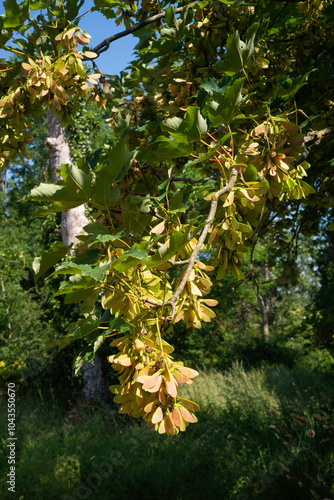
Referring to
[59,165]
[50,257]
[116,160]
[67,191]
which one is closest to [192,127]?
[116,160]

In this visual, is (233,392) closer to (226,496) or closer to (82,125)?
(226,496)

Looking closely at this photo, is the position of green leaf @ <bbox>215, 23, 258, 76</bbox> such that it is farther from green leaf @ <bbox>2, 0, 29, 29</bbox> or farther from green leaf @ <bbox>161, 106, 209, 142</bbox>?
green leaf @ <bbox>2, 0, 29, 29</bbox>

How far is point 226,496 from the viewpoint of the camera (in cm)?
303

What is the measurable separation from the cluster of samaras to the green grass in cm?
212

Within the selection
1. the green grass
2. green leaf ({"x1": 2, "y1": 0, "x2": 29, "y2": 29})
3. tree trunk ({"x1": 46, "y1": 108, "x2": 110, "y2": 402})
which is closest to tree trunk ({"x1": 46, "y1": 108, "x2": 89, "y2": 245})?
tree trunk ({"x1": 46, "y1": 108, "x2": 110, "y2": 402})

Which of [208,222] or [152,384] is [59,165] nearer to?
[208,222]

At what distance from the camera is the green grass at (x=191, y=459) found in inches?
117

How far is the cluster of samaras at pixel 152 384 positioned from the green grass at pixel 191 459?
6.97 feet

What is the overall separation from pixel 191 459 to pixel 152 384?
10.5 ft

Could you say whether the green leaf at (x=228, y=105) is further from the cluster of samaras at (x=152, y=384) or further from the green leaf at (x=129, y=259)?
the cluster of samaras at (x=152, y=384)

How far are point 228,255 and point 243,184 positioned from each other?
0.57 feet

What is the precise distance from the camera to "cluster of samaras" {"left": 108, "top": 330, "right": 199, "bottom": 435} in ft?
2.26

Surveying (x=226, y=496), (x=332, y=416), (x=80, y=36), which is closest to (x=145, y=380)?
(x=80, y=36)

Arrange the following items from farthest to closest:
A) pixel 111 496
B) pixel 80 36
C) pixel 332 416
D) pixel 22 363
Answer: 1. pixel 22 363
2. pixel 332 416
3. pixel 111 496
4. pixel 80 36
